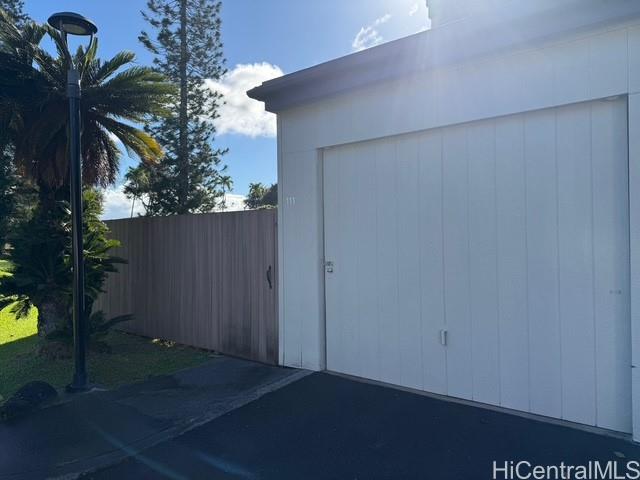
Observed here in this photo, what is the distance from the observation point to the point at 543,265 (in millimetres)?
3732

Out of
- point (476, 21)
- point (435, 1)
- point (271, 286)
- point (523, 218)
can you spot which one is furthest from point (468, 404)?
point (435, 1)

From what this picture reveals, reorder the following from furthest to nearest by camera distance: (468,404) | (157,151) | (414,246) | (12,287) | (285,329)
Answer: (157,151), (12,287), (285,329), (414,246), (468,404)

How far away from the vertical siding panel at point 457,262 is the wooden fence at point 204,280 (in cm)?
222

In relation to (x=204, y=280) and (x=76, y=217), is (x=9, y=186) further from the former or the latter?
(x=76, y=217)

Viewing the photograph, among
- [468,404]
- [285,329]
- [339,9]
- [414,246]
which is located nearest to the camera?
[468,404]

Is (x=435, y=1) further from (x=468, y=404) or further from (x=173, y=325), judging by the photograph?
(x=173, y=325)

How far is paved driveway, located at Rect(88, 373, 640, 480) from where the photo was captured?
3135 millimetres

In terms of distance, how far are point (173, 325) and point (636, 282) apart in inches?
235

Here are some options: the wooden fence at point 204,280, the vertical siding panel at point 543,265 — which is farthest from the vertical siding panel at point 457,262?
the wooden fence at point 204,280

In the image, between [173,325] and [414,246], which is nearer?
[414,246]

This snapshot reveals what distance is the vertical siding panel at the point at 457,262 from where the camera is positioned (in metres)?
4.14

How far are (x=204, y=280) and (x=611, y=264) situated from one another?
4973 millimetres

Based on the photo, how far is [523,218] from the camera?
3.82 meters

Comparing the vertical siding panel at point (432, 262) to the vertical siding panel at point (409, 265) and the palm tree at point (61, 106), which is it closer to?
the vertical siding panel at point (409, 265)
